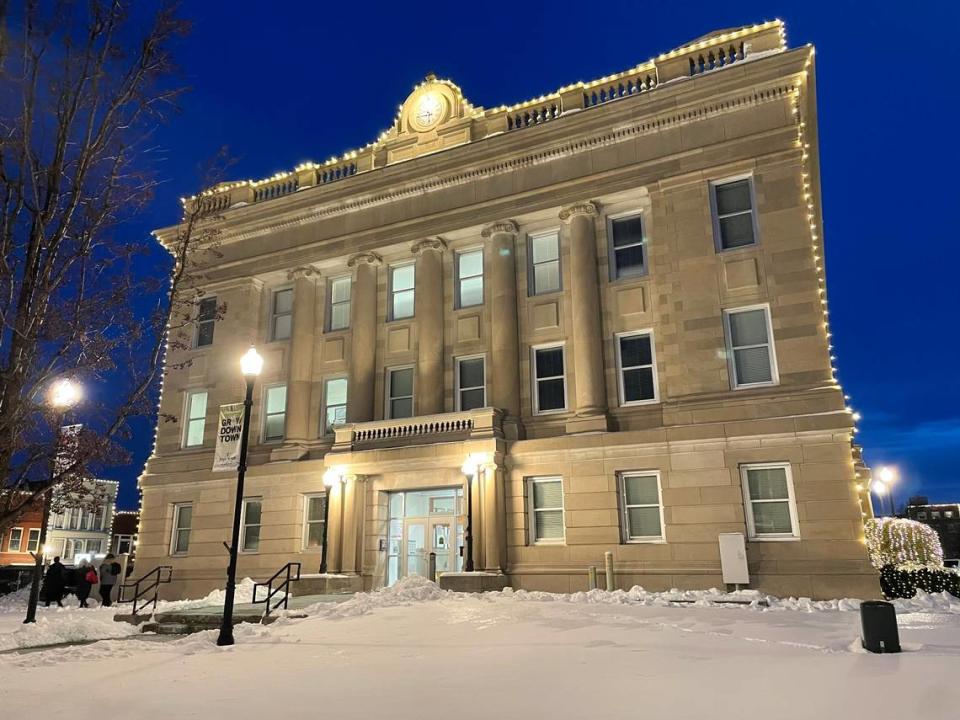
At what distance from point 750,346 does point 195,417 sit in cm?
2047

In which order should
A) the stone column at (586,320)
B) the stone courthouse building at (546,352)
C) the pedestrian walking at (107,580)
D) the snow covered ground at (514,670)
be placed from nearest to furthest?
the snow covered ground at (514,670) → the stone courthouse building at (546,352) → the stone column at (586,320) → the pedestrian walking at (107,580)

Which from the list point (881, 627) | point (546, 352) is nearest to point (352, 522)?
point (546, 352)

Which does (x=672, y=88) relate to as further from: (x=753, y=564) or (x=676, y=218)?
(x=753, y=564)

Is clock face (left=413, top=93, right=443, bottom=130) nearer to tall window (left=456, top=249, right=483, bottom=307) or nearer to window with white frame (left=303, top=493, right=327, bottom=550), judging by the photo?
tall window (left=456, top=249, right=483, bottom=307)

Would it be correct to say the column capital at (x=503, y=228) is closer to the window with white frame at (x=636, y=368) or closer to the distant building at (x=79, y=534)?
the window with white frame at (x=636, y=368)

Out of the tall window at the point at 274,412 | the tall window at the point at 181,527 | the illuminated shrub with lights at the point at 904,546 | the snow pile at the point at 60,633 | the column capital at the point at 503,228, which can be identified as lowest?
the snow pile at the point at 60,633

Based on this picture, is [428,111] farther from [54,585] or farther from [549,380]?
[54,585]

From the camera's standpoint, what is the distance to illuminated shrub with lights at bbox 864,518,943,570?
1758cm

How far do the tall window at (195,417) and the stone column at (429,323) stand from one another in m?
9.51

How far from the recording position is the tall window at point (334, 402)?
25656 millimetres

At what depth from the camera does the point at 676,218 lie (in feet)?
71.4

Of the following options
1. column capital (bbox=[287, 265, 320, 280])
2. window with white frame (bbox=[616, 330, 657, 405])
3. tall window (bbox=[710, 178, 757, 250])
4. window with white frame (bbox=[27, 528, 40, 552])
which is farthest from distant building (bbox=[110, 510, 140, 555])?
tall window (bbox=[710, 178, 757, 250])

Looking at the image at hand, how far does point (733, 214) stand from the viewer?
2138 centimetres

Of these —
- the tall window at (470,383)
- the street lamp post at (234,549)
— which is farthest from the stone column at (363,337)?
the street lamp post at (234,549)
